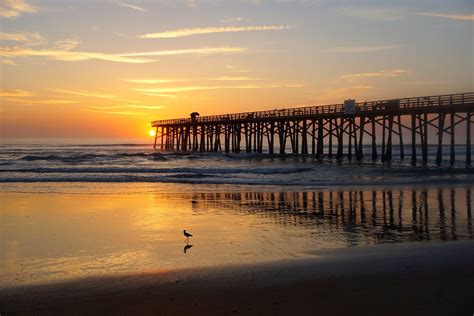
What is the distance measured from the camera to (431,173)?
23406mm

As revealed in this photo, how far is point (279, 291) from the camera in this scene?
558 centimetres

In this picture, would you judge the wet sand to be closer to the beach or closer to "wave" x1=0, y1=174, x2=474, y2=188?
the beach

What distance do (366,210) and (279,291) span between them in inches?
288

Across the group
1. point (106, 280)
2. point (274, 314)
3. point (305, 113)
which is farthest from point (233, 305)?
point (305, 113)

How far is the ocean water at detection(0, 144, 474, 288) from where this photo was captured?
24.4 feet

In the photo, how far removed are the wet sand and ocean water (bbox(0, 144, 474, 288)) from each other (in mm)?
609

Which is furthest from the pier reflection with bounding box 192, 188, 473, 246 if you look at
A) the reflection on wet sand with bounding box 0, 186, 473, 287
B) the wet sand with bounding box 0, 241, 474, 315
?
the wet sand with bounding box 0, 241, 474, 315

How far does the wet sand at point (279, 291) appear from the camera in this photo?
5031 millimetres

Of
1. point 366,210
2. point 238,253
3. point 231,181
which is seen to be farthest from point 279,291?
point 231,181

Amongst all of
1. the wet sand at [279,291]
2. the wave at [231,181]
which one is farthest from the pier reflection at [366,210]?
the wave at [231,181]

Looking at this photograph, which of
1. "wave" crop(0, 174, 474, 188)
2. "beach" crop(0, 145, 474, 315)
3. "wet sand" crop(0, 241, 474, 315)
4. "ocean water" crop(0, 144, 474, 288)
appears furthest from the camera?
"wave" crop(0, 174, 474, 188)

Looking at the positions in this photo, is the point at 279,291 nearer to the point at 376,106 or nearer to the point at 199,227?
the point at 199,227

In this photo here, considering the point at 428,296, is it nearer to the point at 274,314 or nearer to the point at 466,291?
the point at 466,291

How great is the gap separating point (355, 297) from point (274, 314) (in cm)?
102
